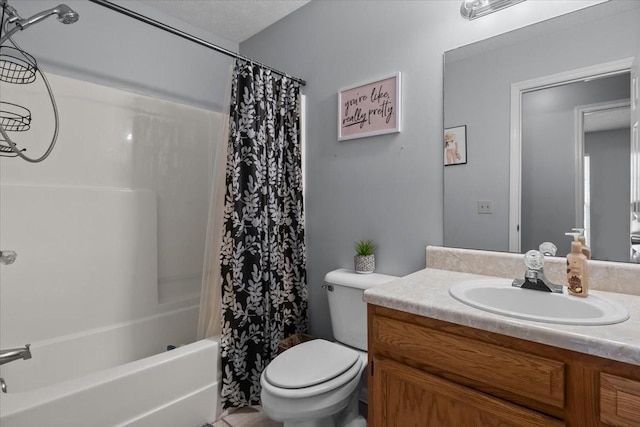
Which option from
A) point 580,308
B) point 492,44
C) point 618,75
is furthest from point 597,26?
point 580,308

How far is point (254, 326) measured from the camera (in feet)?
5.79

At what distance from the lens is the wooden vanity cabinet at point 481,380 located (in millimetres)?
754

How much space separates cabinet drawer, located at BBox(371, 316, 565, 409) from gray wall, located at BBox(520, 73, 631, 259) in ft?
2.03

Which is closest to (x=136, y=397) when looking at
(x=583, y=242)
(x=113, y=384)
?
(x=113, y=384)

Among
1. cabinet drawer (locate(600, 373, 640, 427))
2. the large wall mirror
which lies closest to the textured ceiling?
the large wall mirror

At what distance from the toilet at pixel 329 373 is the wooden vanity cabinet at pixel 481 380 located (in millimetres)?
194

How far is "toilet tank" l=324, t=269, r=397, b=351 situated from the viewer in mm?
1631

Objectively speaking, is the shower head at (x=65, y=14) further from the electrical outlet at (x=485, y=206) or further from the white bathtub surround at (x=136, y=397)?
the electrical outlet at (x=485, y=206)

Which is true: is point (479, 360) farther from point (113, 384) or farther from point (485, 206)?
point (113, 384)

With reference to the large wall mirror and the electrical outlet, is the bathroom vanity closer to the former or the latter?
the large wall mirror

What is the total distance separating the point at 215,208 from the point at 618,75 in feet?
5.86

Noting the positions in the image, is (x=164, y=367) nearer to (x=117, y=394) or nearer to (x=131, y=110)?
(x=117, y=394)

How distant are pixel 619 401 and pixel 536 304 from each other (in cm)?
43

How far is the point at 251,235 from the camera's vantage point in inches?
69.1
